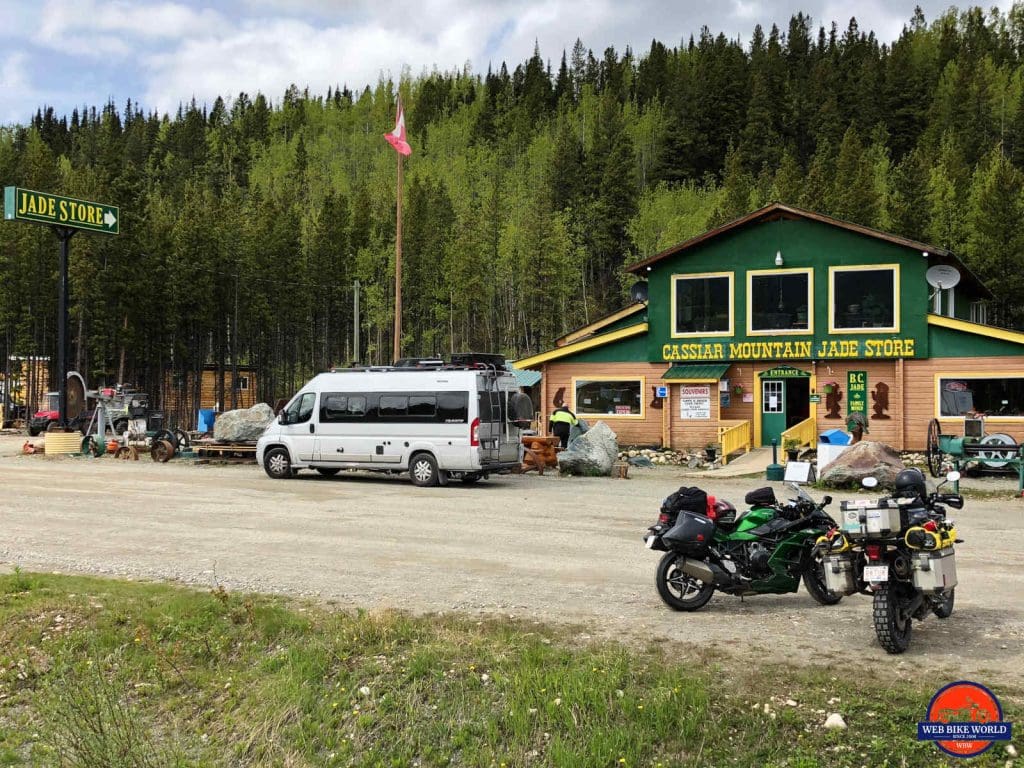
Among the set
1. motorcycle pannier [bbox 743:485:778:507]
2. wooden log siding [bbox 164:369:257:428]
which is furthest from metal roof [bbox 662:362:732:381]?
wooden log siding [bbox 164:369:257:428]

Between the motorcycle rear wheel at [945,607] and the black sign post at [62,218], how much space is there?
25980 mm

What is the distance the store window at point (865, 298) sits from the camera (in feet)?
85.6

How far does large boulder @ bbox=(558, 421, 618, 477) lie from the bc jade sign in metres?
17.3

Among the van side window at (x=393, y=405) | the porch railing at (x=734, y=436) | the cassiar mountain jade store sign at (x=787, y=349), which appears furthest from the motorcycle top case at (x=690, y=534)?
the cassiar mountain jade store sign at (x=787, y=349)

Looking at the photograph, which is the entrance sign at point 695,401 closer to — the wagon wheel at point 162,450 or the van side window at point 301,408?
the van side window at point 301,408

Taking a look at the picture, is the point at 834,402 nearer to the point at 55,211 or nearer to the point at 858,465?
the point at 858,465

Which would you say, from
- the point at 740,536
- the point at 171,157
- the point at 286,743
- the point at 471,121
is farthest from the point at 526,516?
the point at 471,121

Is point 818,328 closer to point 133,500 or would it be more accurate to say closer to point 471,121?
point 133,500

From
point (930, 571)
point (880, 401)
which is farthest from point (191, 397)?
point (930, 571)

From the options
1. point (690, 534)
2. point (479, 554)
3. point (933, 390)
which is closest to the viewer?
point (690, 534)

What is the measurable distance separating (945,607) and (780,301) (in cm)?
2131

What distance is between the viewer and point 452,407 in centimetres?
1848

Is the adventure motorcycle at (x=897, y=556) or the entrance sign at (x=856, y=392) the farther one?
the entrance sign at (x=856, y=392)

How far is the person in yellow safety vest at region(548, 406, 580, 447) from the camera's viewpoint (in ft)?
78.3
